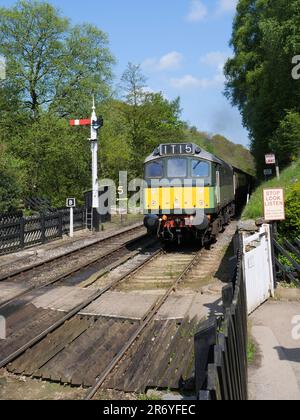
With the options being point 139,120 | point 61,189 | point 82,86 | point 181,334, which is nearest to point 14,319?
point 181,334

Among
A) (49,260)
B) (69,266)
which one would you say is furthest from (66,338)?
(49,260)

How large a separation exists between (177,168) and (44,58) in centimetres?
1904

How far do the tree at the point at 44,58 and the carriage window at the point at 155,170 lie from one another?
15.8 metres

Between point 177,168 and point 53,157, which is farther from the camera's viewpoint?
point 53,157

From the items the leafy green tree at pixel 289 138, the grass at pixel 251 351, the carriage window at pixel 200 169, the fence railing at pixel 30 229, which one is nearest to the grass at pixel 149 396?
the grass at pixel 251 351

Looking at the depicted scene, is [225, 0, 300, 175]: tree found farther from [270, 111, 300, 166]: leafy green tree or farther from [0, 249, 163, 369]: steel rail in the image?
[0, 249, 163, 369]: steel rail

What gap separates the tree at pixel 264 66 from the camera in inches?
1077

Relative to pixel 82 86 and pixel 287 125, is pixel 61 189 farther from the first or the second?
pixel 287 125

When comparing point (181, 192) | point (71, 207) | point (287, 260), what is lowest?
point (287, 260)

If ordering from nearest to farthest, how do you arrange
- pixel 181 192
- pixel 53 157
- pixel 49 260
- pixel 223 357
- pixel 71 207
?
pixel 223 357 < pixel 49 260 < pixel 181 192 < pixel 71 207 < pixel 53 157

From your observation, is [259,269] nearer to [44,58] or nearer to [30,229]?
[30,229]

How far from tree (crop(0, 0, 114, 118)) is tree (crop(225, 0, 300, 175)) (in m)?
11.6

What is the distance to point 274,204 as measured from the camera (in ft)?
32.8

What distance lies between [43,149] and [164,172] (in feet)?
45.0
